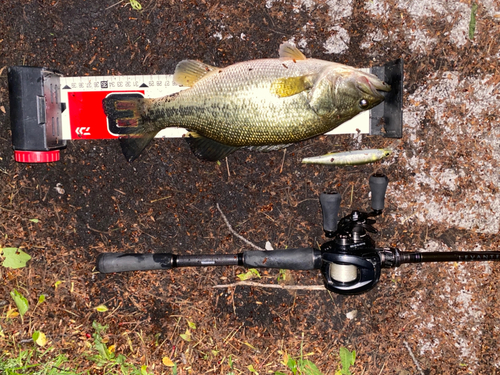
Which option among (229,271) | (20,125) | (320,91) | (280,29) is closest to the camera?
(320,91)

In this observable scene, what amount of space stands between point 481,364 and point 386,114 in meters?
2.22

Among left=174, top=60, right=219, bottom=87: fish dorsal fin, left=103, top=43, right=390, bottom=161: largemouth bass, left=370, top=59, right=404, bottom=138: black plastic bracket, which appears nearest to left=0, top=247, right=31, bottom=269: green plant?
left=103, top=43, right=390, bottom=161: largemouth bass

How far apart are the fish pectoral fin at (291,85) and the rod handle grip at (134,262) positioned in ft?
4.67

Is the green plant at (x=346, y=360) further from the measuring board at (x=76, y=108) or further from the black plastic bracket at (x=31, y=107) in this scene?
the black plastic bracket at (x=31, y=107)

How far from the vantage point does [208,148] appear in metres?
2.76

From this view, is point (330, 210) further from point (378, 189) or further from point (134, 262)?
point (134, 262)

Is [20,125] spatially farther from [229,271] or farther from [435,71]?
[435,71]

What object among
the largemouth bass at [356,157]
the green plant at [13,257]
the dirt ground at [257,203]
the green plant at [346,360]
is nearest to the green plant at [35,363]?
the dirt ground at [257,203]

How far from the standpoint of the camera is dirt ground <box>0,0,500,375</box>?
9.55 ft

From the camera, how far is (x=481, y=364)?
311cm

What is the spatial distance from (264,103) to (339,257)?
114 cm

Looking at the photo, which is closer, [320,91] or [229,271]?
[320,91]

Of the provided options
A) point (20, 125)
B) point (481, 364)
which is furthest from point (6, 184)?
point (481, 364)

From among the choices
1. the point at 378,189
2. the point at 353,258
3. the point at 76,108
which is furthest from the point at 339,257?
the point at 76,108
